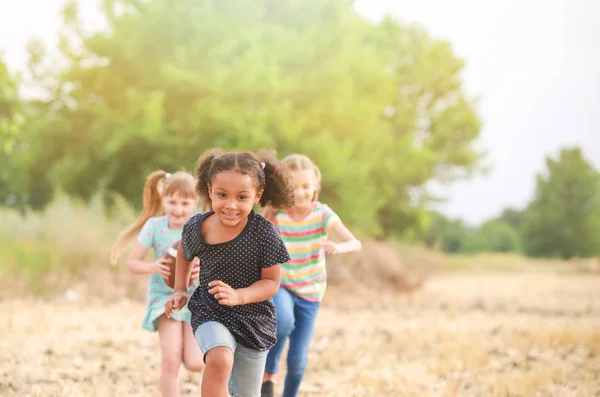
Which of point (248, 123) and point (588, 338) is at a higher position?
point (248, 123)

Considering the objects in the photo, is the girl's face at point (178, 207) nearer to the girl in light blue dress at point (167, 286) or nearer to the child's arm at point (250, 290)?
the girl in light blue dress at point (167, 286)

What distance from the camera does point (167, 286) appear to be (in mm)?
4391

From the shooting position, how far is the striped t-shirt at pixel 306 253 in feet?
14.8

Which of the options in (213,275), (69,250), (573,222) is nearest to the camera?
(213,275)

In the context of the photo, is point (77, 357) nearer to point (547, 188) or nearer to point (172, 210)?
point (172, 210)

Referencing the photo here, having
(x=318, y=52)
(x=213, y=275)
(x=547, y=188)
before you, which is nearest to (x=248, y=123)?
(x=318, y=52)

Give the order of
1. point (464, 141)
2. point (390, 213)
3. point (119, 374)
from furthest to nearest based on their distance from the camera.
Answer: point (464, 141) < point (390, 213) < point (119, 374)

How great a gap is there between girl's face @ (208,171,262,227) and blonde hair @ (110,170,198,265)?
3.99ft

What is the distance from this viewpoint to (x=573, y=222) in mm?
29781

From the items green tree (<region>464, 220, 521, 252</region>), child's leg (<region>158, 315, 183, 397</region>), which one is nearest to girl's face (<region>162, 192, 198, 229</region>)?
child's leg (<region>158, 315, 183, 397</region>)

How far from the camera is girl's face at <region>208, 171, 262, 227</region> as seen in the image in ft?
10.3

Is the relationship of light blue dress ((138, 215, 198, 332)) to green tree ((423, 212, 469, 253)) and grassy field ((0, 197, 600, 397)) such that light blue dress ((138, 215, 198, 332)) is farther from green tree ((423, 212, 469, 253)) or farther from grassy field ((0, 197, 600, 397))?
green tree ((423, 212, 469, 253))

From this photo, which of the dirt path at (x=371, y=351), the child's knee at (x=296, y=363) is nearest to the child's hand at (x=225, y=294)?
the child's knee at (x=296, y=363)

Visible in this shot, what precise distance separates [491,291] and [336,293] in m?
4.26
